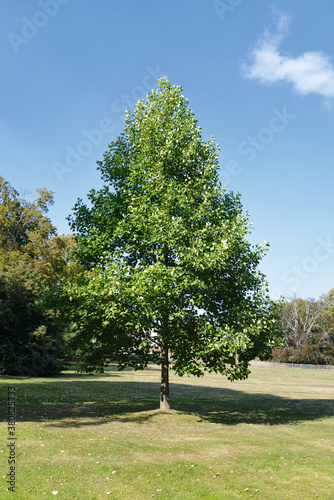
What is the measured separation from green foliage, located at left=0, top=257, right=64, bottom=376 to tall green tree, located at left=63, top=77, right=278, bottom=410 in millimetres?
18245

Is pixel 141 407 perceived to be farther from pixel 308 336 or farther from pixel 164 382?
pixel 308 336

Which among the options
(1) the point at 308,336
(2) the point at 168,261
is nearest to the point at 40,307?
(2) the point at 168,261

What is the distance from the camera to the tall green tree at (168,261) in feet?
53.0

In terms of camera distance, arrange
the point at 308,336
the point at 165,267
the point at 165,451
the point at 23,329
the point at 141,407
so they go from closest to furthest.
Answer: the point at 165,451
the point at 165,267
the point at 141,407
the point at 23,329
the point at 308,336

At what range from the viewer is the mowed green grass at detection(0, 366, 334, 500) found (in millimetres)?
9430

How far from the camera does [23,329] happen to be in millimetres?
36344

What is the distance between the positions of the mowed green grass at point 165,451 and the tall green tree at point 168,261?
236 centimetres

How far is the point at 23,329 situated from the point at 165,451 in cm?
2666

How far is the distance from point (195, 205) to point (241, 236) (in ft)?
10.3

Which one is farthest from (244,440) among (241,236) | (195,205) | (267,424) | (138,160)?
(138,160)

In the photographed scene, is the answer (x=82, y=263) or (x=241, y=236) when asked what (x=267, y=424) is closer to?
(x=241, y=236)

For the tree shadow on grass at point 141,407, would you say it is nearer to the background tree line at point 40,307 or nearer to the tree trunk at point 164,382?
the tree trunk at point 164,382

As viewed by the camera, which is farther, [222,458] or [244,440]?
[244,440]

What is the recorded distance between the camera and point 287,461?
12.2 m
